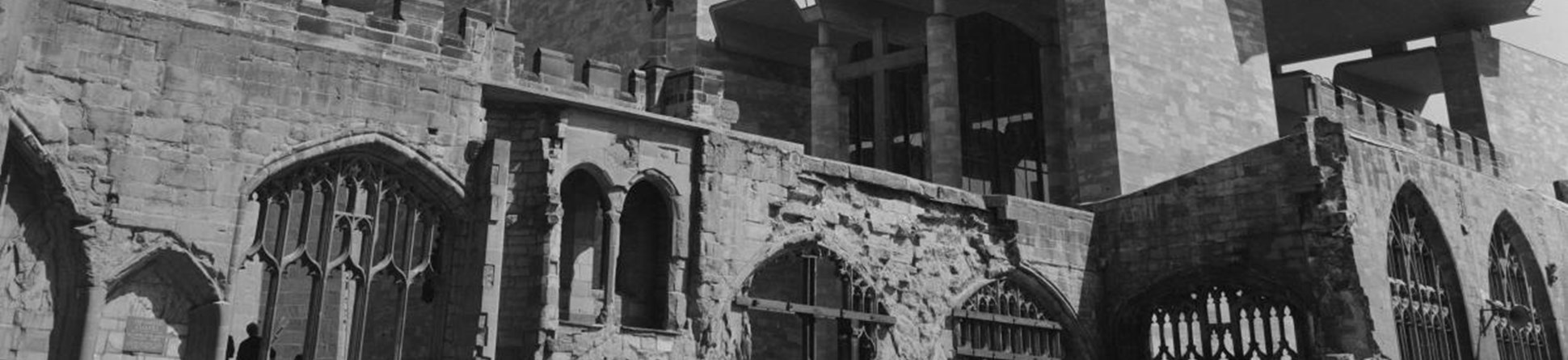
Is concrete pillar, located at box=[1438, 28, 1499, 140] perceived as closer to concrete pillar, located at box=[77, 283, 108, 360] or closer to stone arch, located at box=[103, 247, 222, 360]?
stone arch, located at box=[103, 247, 222, 360]

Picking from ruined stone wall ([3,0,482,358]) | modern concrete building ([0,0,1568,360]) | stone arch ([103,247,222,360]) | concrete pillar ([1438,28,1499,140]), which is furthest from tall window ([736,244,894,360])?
concrete pillar ([1438,28,1499,140])

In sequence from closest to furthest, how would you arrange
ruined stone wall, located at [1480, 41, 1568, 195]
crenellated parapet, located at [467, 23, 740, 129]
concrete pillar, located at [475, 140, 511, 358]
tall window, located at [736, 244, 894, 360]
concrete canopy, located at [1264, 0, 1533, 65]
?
concrete pillar, located at [475, 140, 511, 358] → crenellated parapet, located at [467, 23, 740, 129] → tall window, located at [736, 244, 894, 360] → concrete canopy, located at [1264, 0, 1533, 65] → ruined stone wall, located at [1480, 41, 1568, 195]

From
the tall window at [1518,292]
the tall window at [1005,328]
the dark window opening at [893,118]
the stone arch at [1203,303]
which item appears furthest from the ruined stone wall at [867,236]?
the tall window at [1518,292]

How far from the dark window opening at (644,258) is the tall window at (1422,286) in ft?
30.8

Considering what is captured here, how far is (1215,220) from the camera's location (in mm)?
16984

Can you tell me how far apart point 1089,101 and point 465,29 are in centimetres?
1063

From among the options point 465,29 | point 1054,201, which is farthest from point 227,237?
point 1054,201

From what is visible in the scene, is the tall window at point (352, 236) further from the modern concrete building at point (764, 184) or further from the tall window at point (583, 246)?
the tall window at point (583, 246)

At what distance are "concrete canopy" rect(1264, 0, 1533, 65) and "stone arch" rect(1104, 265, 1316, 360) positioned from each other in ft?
33.5

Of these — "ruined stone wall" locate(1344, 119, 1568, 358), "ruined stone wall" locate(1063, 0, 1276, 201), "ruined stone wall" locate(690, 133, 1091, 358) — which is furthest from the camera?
"ruined stone wall" locate(1063, 0, 1276, 201)

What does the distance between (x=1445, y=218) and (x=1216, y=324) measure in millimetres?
3894

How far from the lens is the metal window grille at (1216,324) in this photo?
53.1 ft

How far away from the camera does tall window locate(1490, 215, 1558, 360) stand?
18.7m

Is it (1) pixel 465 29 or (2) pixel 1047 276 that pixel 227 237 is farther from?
(2) pixel 1047 276
